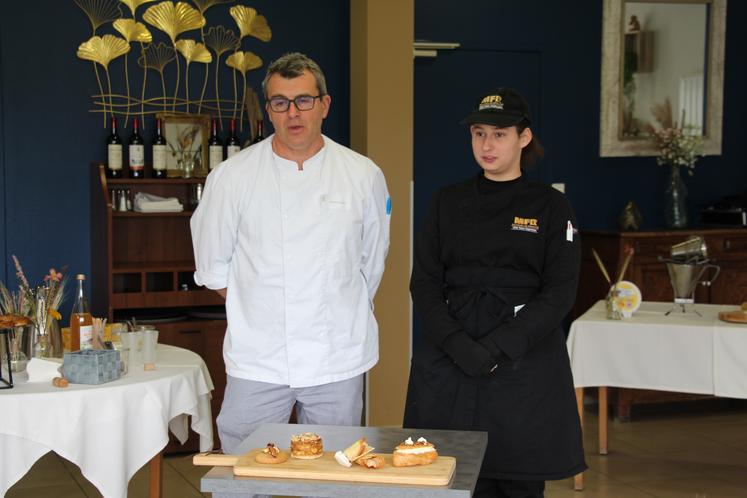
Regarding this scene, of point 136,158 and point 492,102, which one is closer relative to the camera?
point 492,102

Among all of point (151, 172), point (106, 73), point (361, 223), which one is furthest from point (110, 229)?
point (361, 223)

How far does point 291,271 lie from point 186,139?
2.84m

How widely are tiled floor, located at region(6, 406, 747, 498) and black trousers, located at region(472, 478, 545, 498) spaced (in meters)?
1.72

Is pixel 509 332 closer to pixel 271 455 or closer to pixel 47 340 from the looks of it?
pixel 271 455

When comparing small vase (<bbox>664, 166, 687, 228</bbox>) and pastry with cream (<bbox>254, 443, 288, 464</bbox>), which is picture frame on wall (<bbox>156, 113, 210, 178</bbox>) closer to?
small vase (<bbox>664, 166, 687, 228</bbox>)

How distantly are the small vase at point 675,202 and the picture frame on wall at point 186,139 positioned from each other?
10.4ft

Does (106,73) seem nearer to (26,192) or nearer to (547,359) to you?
(26,192)

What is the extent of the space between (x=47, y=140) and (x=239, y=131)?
108cm

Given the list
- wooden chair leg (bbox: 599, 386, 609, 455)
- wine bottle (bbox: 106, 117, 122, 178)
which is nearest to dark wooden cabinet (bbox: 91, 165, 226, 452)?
wine bottle (bbox: 106, 117, 122, 178)

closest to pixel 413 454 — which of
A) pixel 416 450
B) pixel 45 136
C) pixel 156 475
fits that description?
pixel 416 450

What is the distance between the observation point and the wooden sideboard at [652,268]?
639 cm

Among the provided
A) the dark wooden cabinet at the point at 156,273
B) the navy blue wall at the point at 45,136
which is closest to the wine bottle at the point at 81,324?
the dark wooden cabinet at the point at 156,273

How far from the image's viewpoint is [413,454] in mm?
2219

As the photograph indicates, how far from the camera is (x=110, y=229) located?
5199 mm
